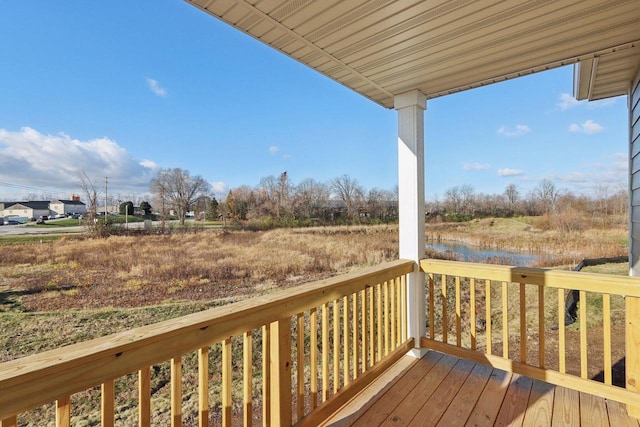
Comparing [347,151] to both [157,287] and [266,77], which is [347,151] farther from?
[157,287]

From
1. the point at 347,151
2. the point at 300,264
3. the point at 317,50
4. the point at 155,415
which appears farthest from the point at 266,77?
the point at 155,415

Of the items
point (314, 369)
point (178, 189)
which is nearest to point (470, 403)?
point (314, 369)

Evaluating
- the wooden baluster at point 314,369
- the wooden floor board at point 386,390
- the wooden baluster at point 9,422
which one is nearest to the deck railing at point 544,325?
the wooden floor board at point 386,390

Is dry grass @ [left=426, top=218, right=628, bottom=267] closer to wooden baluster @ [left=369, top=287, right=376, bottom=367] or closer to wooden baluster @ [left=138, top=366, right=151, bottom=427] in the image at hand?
wooden baluster @ [left=369, top=287, right=376, bottom=367]

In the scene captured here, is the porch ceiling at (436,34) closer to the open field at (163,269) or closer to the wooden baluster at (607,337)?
the wooden baluster at (607,337)

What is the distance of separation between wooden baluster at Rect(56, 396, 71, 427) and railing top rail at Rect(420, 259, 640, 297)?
2.13m

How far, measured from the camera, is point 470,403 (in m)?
1.68

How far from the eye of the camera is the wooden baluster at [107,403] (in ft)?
2.64

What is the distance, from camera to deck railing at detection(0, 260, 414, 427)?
0.70 metres

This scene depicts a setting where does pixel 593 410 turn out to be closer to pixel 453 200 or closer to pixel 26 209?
pixel 453 200

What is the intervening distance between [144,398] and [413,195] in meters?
2.04

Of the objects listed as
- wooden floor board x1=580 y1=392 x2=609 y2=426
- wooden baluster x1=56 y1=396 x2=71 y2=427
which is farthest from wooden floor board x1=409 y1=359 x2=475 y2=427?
wooden baluster x1=56 y1=396 x2=71 y2=427

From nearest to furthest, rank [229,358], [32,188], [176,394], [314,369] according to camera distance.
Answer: [176,394]
[229,358]
[314,369]
[32,188]

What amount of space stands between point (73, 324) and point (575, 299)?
8.15 m
